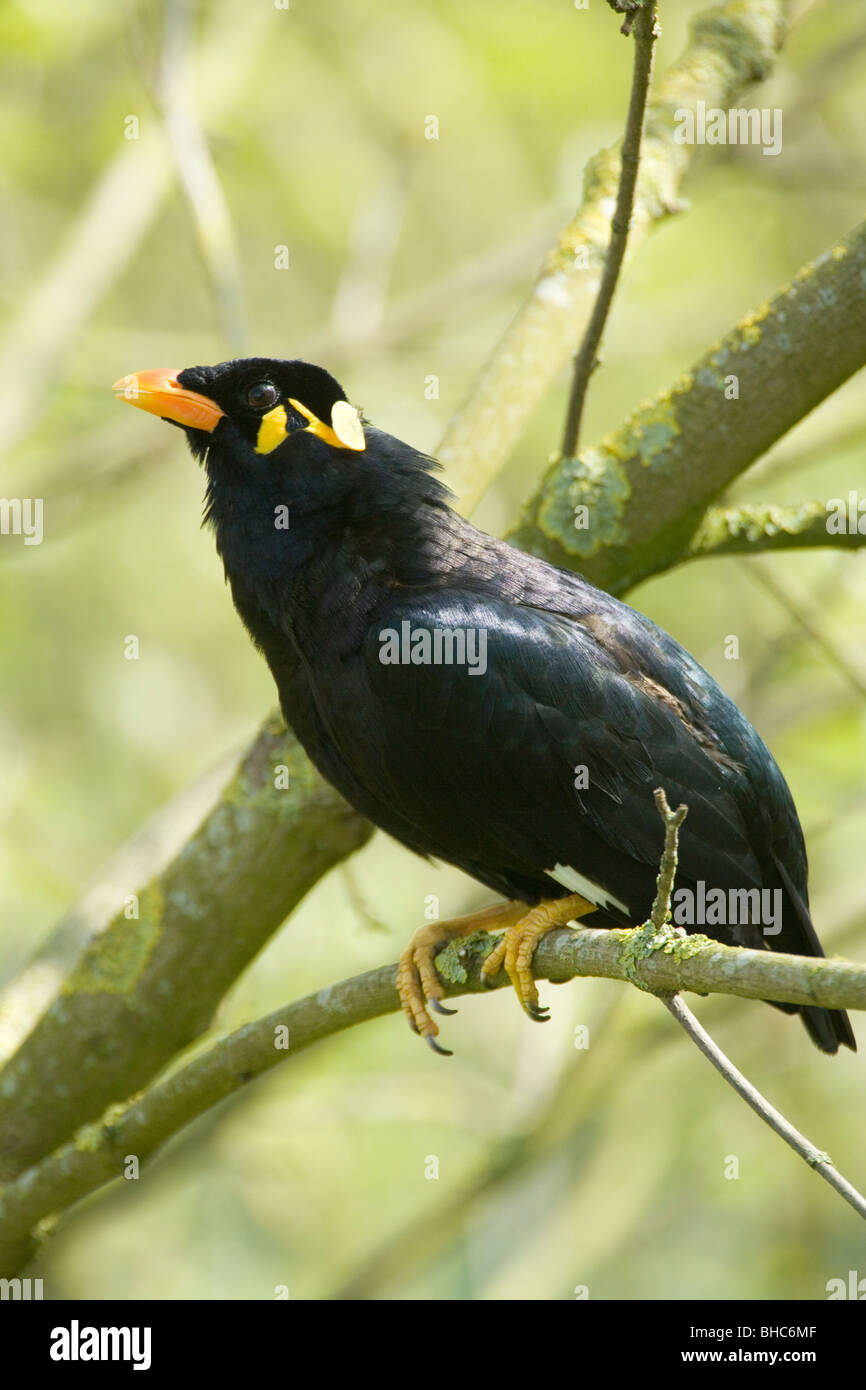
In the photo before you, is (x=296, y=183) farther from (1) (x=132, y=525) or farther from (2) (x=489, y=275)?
(1) (x=132, y=525)

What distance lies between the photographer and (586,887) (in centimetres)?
454

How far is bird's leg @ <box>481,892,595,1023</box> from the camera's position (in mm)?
4250

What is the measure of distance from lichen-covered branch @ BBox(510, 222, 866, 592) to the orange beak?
114 cm

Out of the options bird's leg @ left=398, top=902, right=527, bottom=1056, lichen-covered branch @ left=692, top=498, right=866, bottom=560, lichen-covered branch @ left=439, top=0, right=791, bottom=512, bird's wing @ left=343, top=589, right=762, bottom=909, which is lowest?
bird's leg @ left=398, top=902, right=527, bottom=1056

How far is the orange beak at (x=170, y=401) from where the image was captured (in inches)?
200

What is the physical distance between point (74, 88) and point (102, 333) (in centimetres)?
214

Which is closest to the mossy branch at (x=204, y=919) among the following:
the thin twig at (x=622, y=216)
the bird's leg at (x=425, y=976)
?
the thin twig at (x=622, y=216)

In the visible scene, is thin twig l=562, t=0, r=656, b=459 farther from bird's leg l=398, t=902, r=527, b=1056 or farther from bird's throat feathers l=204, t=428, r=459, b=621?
bird's leg l=398, t=902, r=527, b=1056

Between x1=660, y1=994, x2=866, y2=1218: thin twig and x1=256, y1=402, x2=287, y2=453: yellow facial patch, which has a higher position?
x1=256, y1=402, x2=287, y2=453: yellow facial patch

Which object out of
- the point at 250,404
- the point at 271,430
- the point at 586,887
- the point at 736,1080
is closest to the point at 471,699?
the point at 586,887

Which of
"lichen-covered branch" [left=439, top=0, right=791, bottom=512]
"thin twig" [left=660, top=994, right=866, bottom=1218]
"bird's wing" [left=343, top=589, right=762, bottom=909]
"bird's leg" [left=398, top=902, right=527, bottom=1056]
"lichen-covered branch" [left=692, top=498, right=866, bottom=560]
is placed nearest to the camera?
"thin twig" [left=660, top=994, right=866, bottom=1218]

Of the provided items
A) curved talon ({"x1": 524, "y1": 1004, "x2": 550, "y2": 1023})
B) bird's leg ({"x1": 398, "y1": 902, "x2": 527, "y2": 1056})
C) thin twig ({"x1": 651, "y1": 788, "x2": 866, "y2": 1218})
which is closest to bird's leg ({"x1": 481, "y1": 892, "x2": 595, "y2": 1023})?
curved talon ({"x1": 524, "y1": 1004, "x2": 550, "y2": 1023})

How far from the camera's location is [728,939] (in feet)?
15.0

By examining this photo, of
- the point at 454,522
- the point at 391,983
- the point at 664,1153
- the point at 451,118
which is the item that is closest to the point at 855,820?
the point at 664,1153
